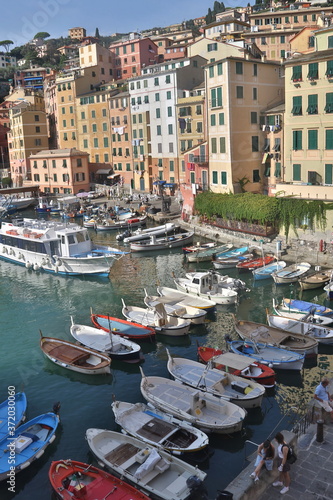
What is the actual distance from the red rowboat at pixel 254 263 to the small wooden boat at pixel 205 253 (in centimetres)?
355

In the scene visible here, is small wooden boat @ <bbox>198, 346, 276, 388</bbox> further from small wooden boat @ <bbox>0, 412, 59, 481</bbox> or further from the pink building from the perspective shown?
the pink building

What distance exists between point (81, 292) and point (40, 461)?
19544mm

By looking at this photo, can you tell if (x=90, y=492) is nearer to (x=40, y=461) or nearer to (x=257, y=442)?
(x=40, y=461)

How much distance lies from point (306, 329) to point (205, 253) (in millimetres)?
17379

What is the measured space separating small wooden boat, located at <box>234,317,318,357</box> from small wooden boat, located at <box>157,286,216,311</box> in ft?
12.5

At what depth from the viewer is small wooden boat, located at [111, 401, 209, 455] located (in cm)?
1633

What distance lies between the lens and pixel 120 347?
79.3ft

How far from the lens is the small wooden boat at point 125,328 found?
2569 cm

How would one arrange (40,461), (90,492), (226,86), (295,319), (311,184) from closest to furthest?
(90,492)
(40,461)
(295,319)
(311,184)
(226,86)

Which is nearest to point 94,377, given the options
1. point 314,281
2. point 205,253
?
point 314,281

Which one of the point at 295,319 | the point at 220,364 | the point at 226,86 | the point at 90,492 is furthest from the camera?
the point at 226,86

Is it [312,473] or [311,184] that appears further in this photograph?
[311,184]

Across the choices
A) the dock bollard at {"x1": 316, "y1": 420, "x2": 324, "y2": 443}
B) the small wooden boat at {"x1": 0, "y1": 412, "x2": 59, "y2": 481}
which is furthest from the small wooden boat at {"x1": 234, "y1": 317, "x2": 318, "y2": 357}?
the small wooden boat at {"x1": 0, "y1": 412, "x2": 59, "y2": 481}

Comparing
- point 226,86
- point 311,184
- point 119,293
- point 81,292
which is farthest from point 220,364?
point 226,86
